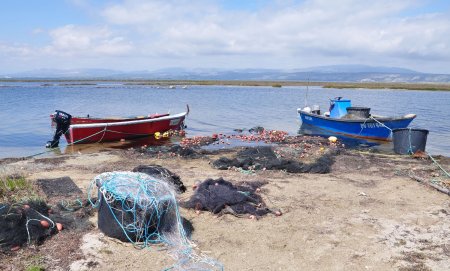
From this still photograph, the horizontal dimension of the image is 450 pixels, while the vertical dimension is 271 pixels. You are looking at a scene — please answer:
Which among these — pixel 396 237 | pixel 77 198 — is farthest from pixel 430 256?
pixel 77 198

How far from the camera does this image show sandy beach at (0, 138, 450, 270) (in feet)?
16.7

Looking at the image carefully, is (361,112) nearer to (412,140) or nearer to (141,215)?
(412,140)

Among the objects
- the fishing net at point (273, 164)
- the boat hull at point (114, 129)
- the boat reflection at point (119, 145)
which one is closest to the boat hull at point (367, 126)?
the fishing net at point (273, 164)

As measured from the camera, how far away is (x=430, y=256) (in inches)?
210

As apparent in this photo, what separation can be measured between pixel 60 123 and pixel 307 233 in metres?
12.2

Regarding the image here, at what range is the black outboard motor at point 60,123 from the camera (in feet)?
49.8

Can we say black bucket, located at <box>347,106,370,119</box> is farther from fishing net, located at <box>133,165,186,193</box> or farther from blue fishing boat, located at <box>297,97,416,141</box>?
fishing net, located at <box>133,165,186,193</box>

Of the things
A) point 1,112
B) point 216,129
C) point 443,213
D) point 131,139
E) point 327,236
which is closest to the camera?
point 327,236

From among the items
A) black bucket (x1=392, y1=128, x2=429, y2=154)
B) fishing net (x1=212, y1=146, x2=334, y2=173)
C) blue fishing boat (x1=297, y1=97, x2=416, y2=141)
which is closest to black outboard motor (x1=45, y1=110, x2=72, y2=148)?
fishing net (x1=212, y1=146, x2=334, y2=173)

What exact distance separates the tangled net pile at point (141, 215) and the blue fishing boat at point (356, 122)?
539 inches

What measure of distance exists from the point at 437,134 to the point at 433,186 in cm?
1454

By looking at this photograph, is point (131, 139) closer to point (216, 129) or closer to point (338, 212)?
point (216, 129)

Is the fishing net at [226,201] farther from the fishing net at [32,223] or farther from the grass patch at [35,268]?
the grass patch at [35,268]

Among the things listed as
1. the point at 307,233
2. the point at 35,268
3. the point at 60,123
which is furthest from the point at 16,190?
the point at 60,123
